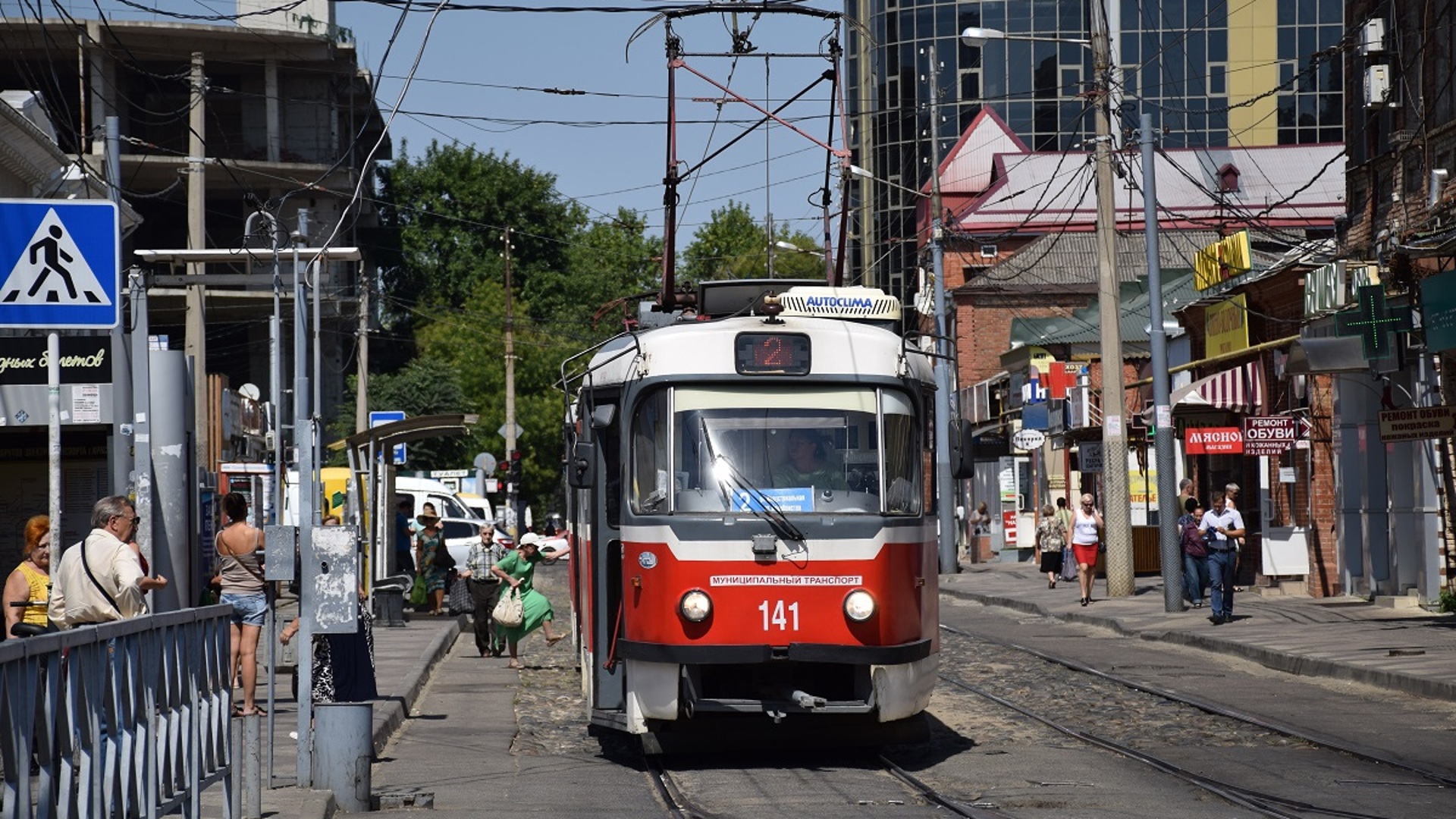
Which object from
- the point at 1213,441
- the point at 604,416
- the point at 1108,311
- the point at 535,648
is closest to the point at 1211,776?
the point at 604,416

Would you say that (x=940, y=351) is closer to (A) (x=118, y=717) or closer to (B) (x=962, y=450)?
(B) (x=962, y=450)

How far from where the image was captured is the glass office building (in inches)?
2830

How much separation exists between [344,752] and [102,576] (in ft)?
7.01

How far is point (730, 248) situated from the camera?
278 ft

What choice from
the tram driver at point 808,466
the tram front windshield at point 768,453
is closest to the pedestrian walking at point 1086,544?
the tram front windshield at point 768,453

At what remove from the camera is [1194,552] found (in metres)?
27.3

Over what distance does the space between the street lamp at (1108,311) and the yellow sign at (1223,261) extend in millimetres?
3288

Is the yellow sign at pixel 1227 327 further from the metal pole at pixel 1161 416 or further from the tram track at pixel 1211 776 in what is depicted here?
the tram track at pixel 1211 776

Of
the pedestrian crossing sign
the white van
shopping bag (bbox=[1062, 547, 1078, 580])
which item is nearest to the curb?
the pedestrian crossing sign

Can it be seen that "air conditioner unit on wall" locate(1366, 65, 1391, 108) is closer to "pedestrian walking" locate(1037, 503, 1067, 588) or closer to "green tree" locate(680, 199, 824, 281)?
"pedestrian walking" locate(1037, 503, 1067, 588)

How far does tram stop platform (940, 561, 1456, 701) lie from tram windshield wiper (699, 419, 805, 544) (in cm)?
682

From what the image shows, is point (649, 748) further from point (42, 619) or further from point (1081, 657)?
point (1081, 657)

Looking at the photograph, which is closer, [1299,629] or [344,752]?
[344,752]

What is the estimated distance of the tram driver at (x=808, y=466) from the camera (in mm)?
12055
